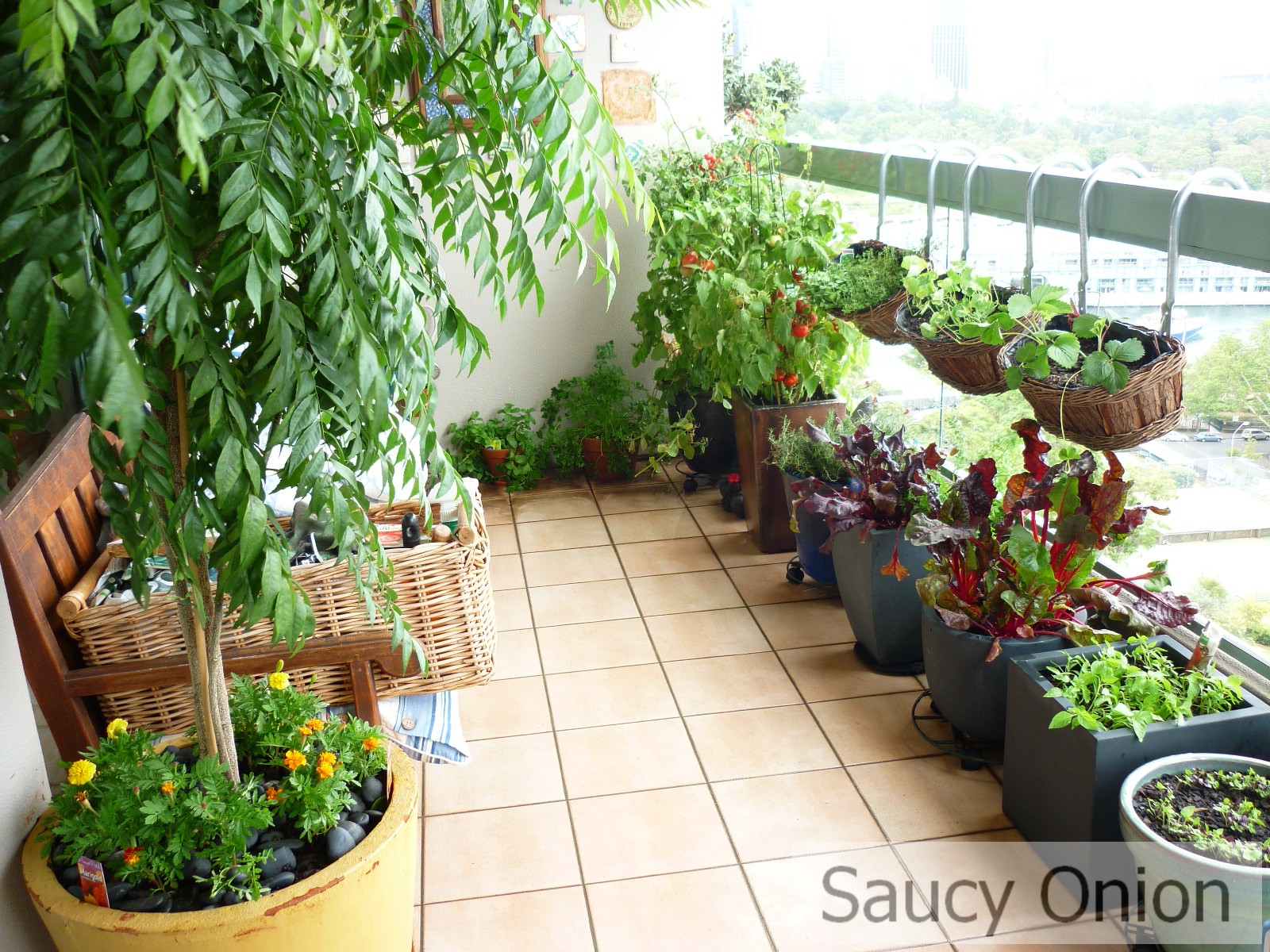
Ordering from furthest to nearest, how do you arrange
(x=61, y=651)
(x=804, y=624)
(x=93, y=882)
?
1. (x=804, y=624)
2. (x=61, y=651)
3. (x=93, y=882)

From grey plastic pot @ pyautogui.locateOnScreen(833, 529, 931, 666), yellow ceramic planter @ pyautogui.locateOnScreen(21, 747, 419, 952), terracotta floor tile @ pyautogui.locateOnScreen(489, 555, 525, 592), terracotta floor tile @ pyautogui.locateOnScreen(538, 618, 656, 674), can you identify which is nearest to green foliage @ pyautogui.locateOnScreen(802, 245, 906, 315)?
grey plastic pot @ pyautogui.locateOnScreen(833, 529, 931, 666)

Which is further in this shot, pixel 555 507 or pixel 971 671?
pixel 555 507

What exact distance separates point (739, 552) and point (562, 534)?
0.77 meters

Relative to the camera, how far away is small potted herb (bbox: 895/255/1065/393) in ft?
7.88

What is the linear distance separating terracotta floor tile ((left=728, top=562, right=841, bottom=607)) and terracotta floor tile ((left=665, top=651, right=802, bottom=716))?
39 centimetres

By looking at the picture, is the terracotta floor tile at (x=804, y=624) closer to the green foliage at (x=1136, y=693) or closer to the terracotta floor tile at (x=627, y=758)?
the terracotta floor tile at (x=627, y=758)

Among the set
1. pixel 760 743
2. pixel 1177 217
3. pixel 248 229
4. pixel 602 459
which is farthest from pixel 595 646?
pixel 248 229

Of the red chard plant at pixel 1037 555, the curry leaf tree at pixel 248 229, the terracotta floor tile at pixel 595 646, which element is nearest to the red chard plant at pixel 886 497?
the red chard plant at pixel 1037 555

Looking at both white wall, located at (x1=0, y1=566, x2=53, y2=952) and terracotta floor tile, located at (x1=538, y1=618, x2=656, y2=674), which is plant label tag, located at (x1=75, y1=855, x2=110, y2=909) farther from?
terracotta floor tile, located at (x1=538, y1=618, x2=656, y2=674)

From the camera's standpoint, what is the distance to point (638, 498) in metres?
4.64

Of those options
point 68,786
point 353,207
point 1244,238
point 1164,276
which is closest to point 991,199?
point 1164,276

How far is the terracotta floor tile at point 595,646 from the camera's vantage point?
324 centimetres

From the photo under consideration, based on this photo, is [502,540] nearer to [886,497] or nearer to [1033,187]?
[886,497]

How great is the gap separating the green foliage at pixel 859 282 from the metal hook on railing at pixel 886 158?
0.40 meters
